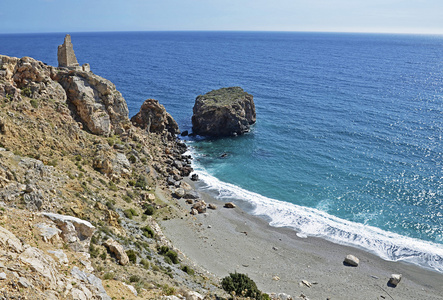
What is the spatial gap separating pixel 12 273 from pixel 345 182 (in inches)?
2278

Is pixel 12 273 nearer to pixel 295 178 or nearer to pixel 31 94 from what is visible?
pixel 31 94

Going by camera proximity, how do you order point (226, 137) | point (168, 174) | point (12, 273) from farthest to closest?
point (226, 137) → point (168, 174) → point (12, 273)

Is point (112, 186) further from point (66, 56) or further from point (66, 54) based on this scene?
point (66, 54)

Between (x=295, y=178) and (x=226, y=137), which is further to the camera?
(x=226, y=137)

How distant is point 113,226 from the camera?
120ft

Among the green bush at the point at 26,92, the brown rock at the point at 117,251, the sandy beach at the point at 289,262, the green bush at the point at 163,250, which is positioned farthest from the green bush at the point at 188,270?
the green bush at the point at 26,92

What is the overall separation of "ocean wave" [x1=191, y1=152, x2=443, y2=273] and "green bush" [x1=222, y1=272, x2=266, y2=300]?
19.2 m

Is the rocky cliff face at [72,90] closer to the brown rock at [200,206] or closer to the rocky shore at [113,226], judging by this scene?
the rocky shore at [113,226]

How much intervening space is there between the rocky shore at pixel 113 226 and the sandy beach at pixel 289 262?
0.15 m

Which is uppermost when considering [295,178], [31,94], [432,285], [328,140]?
[31,94]

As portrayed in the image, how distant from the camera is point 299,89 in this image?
418 ft

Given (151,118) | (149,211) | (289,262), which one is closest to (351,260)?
(289,262)

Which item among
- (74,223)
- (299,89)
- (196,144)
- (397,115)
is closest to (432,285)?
(74,223)

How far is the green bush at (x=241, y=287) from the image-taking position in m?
33.4
